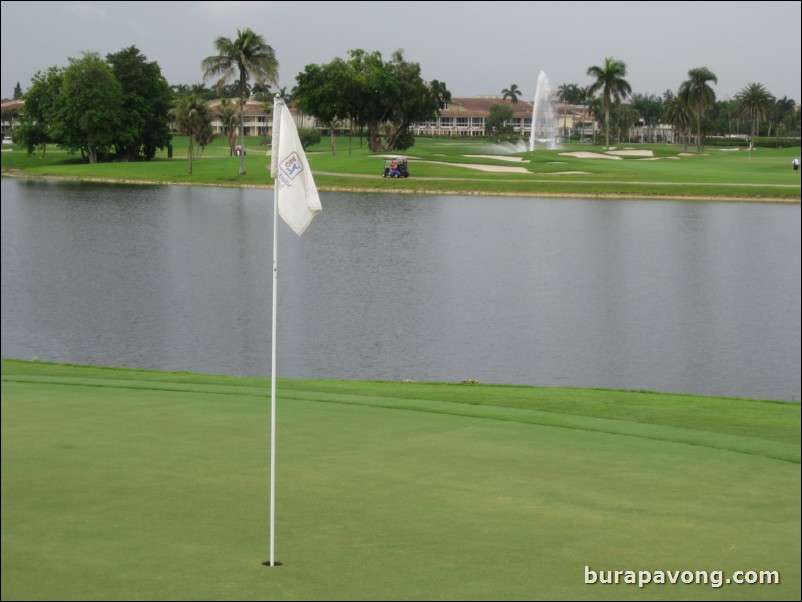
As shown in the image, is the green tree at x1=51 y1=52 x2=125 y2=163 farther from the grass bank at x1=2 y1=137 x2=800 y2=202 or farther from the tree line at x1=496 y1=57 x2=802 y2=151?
the tree line at x1=496 y1=57 x2=802 y2=151

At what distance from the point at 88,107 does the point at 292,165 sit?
9526cm

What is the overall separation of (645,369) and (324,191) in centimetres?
5312

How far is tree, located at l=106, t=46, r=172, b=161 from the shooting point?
338ft

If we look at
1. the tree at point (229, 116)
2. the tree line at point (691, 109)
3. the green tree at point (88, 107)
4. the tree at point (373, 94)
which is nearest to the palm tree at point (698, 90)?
the tree line at point (691, 109)

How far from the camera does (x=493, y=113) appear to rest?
165 m

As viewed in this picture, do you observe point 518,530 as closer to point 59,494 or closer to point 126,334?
point 59,494

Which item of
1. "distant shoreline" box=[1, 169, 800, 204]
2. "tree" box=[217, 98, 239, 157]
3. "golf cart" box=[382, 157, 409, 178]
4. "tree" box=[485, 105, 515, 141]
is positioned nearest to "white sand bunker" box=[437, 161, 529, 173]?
"golf cart" box=[382, 157, 409, 178]

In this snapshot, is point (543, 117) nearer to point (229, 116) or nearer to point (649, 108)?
point (229, 116)

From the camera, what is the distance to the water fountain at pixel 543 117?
375 feet

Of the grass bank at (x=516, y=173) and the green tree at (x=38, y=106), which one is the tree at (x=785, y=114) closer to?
the grass bank at (x=516, y=173)

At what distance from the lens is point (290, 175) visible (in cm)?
782

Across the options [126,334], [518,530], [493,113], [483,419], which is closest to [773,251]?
[126,334]

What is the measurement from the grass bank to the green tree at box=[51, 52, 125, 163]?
2.93 meters

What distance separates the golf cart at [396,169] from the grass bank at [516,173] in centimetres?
98
